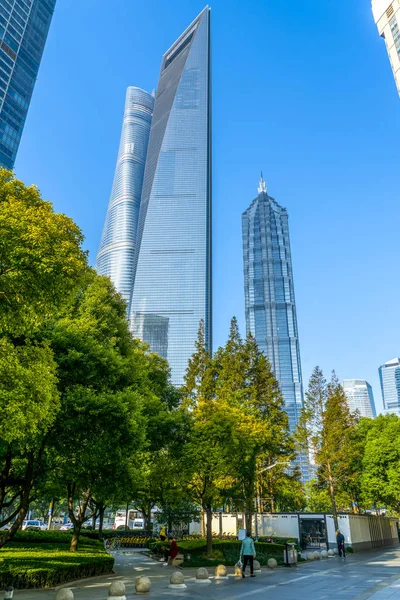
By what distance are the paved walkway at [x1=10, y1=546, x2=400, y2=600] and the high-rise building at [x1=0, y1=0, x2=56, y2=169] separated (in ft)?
275

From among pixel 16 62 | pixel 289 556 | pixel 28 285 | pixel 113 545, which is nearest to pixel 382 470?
pixel 289 556

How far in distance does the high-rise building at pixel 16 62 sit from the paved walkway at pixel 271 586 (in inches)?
3299

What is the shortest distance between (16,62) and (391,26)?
80260 mm

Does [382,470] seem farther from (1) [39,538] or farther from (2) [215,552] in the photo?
(1) [39,538]

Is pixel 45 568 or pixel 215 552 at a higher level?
pixel 45 568

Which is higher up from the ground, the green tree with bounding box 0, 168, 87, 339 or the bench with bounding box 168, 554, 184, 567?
the green tree with bounding box 0, 168, 87, 339

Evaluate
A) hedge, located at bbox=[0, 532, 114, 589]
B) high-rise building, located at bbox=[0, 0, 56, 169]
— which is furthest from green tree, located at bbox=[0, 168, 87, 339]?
high-rise building, located at bbox=[0, 0, 56, 169]

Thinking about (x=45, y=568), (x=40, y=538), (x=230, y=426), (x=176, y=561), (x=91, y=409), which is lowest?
(x=176, y=561)

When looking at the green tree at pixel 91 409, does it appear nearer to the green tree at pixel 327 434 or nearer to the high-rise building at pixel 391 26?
the green tree at pixel 327 434

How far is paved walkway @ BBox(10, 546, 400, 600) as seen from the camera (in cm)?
1230

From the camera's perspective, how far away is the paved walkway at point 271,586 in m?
12.3

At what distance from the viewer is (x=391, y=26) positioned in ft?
277

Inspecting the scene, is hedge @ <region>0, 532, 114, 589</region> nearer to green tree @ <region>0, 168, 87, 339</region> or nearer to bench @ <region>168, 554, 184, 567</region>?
bench @ <region>168, 554, 184, 567</region>

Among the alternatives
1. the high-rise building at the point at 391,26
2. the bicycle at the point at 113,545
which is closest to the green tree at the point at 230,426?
the bicycle at the point at 113,545
